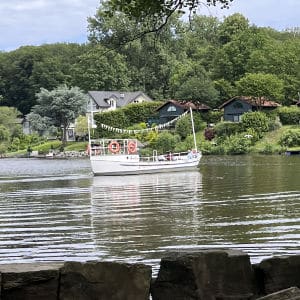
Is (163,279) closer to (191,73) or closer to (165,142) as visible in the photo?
(165,142)

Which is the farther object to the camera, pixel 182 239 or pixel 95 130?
pixel 95 130

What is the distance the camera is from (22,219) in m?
22.1

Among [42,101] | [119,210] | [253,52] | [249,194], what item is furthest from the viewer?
[42,101]

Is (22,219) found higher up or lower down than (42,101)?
lower down

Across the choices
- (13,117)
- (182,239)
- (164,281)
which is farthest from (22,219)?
(13,117)

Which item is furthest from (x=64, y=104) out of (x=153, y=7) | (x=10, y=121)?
(x=153, y=7)

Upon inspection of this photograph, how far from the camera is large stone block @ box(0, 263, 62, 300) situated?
7531mm

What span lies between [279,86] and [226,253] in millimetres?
78178

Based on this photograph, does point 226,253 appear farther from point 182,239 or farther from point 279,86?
point 279,86

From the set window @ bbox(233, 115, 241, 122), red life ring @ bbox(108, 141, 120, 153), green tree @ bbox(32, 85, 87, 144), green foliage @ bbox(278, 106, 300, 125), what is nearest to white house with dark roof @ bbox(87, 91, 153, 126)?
green tree @ bbox(32, 85, 87, 144)

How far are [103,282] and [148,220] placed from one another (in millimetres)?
12519

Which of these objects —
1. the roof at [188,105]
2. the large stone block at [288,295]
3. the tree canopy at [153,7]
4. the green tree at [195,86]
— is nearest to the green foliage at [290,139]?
Answer: the green tree at [195,86]

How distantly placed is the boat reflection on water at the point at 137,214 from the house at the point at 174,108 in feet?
174

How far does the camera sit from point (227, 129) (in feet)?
274
